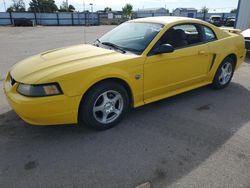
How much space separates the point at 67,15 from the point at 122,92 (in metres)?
42.4

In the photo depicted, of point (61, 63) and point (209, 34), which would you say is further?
point (209, 34)

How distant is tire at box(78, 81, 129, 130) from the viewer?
3039mm

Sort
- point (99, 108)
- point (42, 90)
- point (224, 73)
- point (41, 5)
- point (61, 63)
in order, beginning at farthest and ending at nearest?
→ point (41, 5) → point (224, 73) → point (99, 108) → point (61, 63) → point (42, 90)

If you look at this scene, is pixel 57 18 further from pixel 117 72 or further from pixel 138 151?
pixel 138 151

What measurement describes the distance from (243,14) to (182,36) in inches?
417

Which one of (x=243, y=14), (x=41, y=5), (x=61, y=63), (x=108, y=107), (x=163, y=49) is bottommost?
(x=108, y=107)

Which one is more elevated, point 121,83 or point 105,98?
point 121,83

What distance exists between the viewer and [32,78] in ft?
9.30

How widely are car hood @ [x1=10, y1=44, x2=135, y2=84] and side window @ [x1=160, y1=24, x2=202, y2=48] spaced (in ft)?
2.83

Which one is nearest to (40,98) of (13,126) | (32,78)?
(32,78)

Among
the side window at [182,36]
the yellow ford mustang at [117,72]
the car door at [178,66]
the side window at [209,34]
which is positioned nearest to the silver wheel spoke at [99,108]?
the yellow ford mustang at [117,72]

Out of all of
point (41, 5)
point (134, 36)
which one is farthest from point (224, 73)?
point (41, 5)

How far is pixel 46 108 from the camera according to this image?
2.74 m

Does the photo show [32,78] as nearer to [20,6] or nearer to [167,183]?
[167,183]
